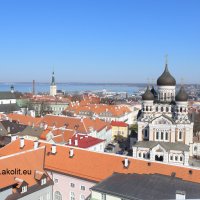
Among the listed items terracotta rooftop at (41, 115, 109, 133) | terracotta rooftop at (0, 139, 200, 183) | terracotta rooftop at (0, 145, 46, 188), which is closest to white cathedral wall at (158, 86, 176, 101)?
terracotta rooftop at (41, 115, 109, 133)

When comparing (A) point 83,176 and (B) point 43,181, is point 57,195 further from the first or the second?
(A) point 83,176

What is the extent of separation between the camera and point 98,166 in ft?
94.5

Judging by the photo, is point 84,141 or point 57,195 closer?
point 57,195

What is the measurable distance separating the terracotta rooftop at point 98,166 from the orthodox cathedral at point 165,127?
18.1m

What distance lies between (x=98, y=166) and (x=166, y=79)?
28.0 m

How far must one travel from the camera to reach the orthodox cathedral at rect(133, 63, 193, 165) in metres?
46.2

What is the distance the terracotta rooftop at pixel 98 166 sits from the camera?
2631cm

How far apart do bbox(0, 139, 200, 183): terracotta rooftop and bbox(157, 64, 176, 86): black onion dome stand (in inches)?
1023

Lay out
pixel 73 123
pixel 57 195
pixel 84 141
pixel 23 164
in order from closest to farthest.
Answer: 1. pixel 23 164
2. pixel 57 195
3. pixel 84 141
4. pixel 73 123

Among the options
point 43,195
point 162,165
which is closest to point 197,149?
point 162,165

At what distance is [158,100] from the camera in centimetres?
5312

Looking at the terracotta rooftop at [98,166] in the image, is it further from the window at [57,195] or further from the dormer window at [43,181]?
the window at [57,195]

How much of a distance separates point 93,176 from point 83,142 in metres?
15.3

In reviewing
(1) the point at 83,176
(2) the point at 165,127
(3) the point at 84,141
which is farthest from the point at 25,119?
(1) the point at 83,176
